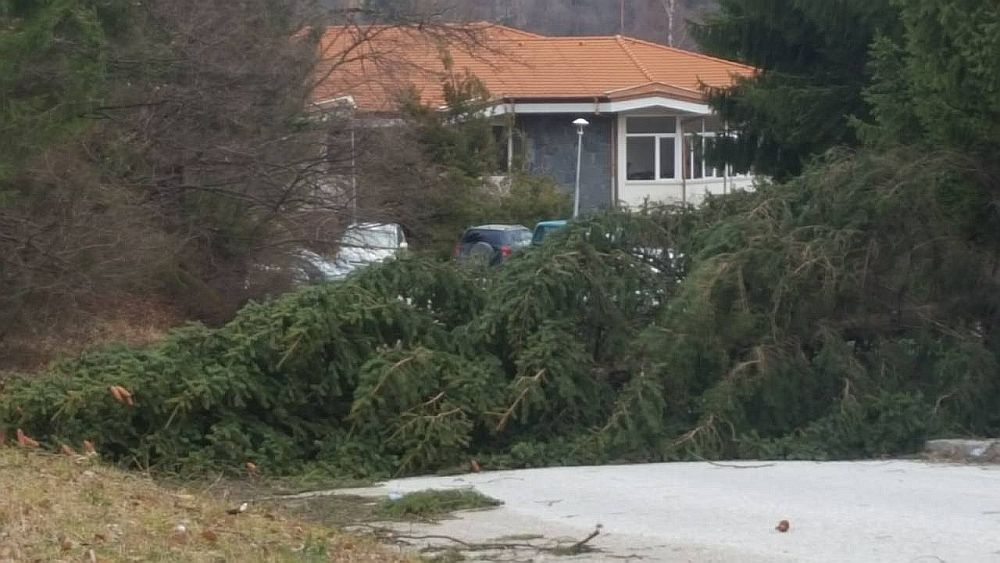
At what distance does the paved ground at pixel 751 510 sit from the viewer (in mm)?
8250

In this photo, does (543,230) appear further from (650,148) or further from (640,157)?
(640,157)

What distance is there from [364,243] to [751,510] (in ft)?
53.4

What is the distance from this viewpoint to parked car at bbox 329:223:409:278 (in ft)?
78.6

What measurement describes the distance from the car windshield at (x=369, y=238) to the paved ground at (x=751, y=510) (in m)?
13.8

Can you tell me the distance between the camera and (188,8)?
22891mm

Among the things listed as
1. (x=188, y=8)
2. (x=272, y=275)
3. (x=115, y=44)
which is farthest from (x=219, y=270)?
(x=115, y=44)

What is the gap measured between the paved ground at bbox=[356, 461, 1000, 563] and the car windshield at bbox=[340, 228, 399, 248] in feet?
45.2

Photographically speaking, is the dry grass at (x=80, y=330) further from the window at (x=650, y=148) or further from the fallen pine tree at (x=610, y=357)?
the window at (x=650, y=148)

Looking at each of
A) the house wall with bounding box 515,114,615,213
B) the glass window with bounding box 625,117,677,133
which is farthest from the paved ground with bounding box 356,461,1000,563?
the glass window with bounding box 625,117,677,133

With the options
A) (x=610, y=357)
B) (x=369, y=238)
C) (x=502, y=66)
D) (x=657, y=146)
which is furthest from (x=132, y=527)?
(x=657, y=146)

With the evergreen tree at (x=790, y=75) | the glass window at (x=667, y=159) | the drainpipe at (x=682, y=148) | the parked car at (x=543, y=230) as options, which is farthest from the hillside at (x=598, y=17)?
the evergreen tree at (x=790, y=75)

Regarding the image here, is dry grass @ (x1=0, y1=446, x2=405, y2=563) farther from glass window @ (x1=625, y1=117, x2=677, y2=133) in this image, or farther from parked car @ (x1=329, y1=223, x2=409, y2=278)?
glass window @ (x1=625, y1=117, x2=677, y2=133)

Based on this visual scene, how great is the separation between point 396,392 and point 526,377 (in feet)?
3.72

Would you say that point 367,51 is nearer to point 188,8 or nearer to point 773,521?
point 188,8
